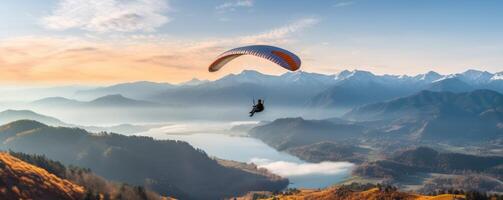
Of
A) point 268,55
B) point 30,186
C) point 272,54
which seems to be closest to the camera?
point 268,55

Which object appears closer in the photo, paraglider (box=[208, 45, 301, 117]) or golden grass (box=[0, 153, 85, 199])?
paraglider (box=[208, 45, 301, 117])

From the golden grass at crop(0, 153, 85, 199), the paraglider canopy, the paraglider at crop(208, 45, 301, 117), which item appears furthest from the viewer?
→ the golden grass at crop(0, 153, 85, 199)

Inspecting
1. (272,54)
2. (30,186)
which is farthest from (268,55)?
(30,186)

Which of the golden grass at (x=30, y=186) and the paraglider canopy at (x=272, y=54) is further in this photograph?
the golden grass at (x=30, y=186)

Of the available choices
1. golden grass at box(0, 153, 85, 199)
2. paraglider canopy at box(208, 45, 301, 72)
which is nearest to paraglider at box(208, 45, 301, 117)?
paraglider canopy at box(208, 45, 301, 72)

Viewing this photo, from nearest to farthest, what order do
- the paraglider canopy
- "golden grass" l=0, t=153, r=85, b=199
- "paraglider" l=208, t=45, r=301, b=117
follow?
1. "paraglider" l=208, t=45, r=301, b=117
2. the paraglider canopy
3. "golden grass" l=0, t=153, r=85, b=199

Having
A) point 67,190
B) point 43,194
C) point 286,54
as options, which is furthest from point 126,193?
point 286,54

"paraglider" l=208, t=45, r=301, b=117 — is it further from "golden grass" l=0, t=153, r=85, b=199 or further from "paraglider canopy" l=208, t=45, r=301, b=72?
"golden grass" l=0, t=153, r=85, b=199

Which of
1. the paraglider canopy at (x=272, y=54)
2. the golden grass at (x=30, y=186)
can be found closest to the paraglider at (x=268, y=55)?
the paraglider canopy at (x=272, y=54)

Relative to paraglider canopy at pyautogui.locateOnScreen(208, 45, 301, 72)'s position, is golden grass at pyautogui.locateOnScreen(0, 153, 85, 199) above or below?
below

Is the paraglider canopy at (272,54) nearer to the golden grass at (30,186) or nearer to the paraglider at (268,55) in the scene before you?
the paraglider at (268,55)

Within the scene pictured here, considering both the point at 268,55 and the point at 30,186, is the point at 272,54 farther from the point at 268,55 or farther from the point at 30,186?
the point at 30,186

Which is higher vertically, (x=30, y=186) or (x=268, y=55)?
(x=268, y=55)
